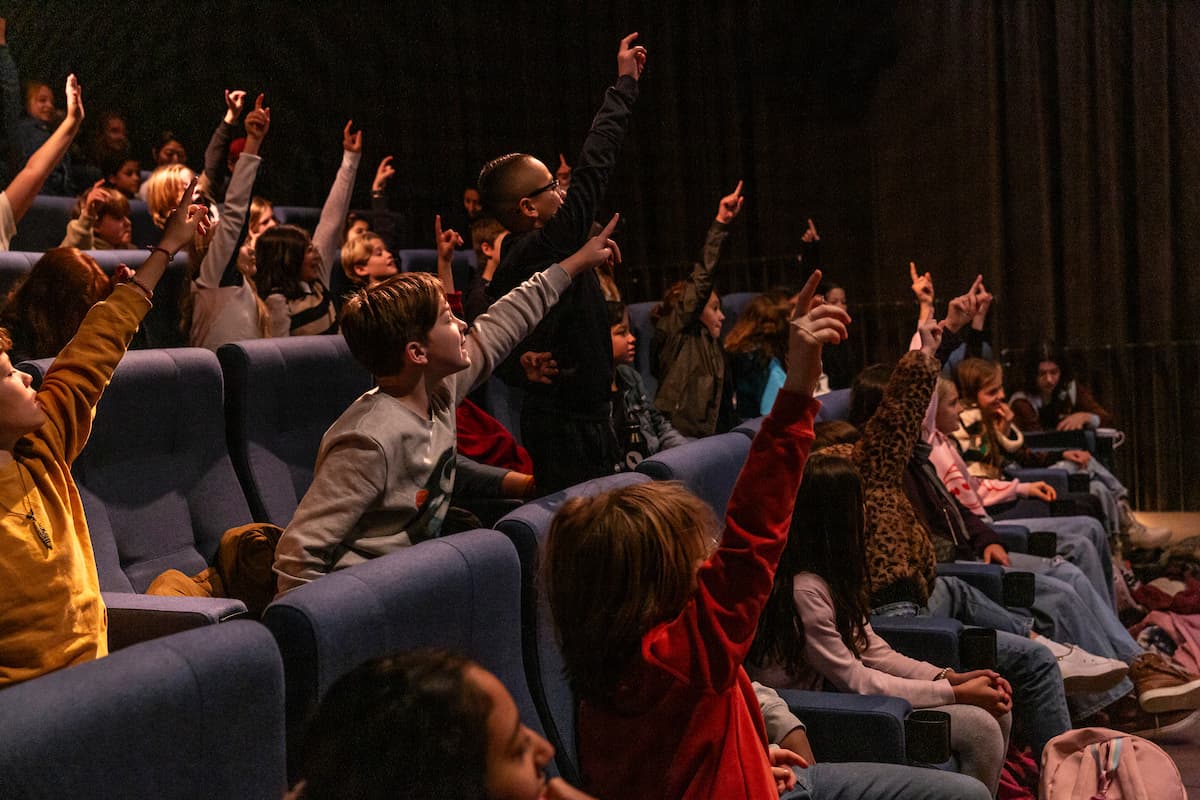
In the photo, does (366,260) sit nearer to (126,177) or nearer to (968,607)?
(126,177)

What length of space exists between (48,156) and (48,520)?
1455 mm

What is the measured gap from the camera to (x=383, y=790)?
792 millimetres

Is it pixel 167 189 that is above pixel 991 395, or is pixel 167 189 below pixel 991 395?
above

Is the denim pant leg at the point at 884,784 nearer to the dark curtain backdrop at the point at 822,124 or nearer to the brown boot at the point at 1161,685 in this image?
the brown boot at the point at 1161,685

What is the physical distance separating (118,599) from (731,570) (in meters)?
1.03

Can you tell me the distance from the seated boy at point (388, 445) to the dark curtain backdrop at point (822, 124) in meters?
4.65

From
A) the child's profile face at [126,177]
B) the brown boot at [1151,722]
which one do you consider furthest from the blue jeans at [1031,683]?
the child's profile face at [126,177]

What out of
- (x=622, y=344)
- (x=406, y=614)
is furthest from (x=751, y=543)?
(x=622, y=344)

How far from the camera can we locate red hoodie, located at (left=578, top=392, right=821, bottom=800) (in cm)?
128

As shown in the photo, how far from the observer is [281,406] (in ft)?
9.00

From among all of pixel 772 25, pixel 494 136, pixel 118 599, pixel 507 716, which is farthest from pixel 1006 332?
pixel 507 716

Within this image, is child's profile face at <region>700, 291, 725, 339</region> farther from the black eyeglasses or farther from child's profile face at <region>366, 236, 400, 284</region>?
the black eyeglasses

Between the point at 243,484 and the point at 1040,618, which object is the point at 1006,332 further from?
the point at 243,484

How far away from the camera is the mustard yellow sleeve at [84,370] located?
1.57m
